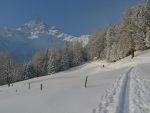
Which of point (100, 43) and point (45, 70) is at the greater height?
point (100, 43)

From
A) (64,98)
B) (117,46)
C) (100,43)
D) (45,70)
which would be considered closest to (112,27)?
(100,43)

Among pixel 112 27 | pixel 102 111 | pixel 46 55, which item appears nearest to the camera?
pixel 102 111

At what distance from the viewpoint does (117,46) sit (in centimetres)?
10862

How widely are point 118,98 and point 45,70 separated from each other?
116423 mm

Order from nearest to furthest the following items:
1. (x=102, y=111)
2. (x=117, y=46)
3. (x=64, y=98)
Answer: (x=102, y=111) → (x=64, y=98) → (x=117, y=46)

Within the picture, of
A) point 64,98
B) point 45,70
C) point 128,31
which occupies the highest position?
point 128,31

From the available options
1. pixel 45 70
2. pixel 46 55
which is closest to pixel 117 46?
pixel 45 70

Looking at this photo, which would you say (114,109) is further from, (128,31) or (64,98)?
(128,31)

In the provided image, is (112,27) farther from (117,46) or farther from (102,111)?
(102,111)

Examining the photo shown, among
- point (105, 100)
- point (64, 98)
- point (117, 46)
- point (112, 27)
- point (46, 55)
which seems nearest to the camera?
point (105, 100)

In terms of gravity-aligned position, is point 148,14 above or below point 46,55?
above

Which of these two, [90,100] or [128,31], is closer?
[90,100]

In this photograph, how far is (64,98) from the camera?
26.2 metres

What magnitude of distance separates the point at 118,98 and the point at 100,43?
383 feet
